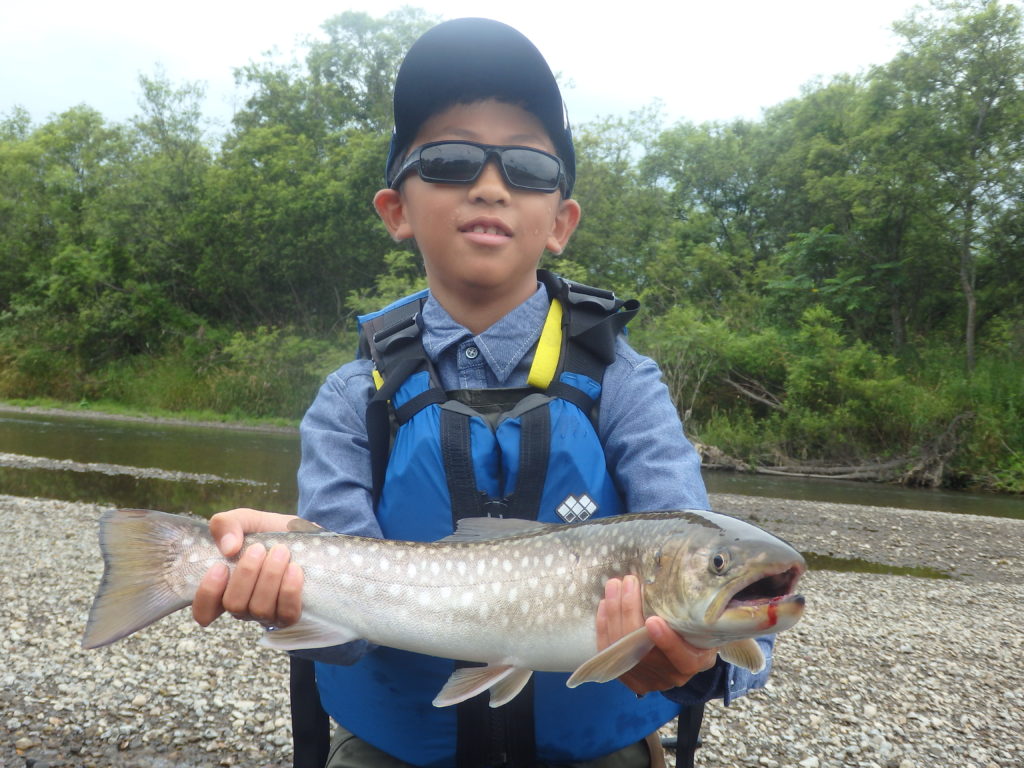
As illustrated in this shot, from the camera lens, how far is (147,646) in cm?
659

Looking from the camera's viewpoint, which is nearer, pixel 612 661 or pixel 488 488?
pixel 612 661

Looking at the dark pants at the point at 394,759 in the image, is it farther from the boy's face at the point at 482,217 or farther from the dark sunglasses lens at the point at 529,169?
the dark sunglasses lens at the point at 529,169

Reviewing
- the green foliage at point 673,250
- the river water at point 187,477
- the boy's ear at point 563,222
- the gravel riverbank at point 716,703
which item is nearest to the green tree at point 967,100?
the green foliage at point 673,250

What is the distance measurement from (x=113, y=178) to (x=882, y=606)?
143ft

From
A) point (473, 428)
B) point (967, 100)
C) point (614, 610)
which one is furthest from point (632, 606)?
point (967, 100)

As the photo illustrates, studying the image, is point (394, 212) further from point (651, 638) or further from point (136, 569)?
point (651, 638)

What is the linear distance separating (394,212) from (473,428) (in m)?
0.94

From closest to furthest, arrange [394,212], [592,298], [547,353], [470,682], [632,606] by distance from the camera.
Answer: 1. [632,606]
2. [470,682]
3. [547,353]
4. [592,298]
5. [394,212]

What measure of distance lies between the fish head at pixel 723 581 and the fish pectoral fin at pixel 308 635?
89 cm

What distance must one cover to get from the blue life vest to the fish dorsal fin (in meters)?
0.15

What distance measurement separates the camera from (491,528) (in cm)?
239

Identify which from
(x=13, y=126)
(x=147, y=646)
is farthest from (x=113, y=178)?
(x=147, y=646)

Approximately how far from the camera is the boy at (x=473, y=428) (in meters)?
2.49

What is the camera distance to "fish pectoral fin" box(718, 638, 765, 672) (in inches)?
85.0
